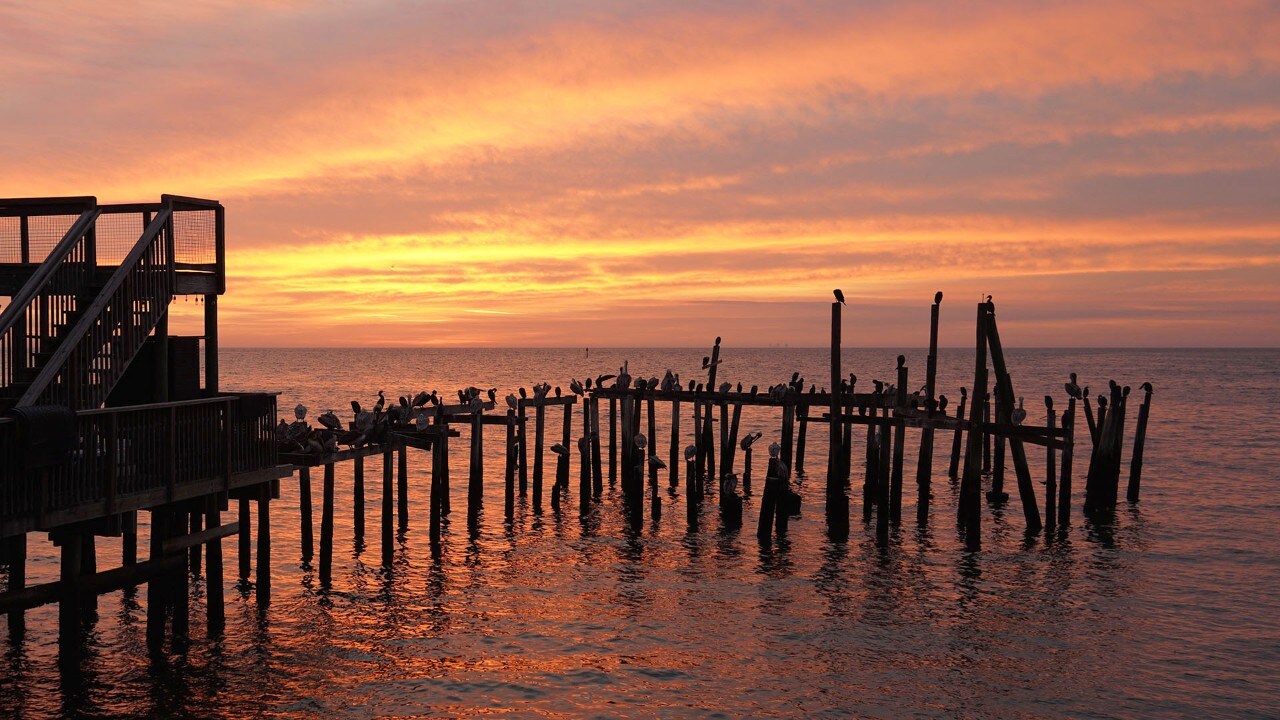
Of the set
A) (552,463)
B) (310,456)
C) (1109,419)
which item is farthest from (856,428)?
(310,456)

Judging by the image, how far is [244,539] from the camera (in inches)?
783

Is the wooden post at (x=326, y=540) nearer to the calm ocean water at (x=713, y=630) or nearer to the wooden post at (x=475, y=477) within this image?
the calm ocean water at (x=713, y=630)

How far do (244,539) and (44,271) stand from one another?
6.60 metres

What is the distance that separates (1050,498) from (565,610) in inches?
552

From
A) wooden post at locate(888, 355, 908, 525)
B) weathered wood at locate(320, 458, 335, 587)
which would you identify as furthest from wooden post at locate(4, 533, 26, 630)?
wooden post at locate(888, 355, 908, 525)

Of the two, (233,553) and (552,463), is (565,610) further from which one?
(552,463)

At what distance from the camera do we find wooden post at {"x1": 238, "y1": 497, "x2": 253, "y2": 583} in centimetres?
1875

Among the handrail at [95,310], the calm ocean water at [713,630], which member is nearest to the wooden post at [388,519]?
the calm ocean water at [713,630]

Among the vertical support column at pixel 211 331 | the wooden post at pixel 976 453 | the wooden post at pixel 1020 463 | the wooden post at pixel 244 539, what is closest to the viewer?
the vertical support column at pixel 211 331

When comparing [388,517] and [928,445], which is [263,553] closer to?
[388,517]

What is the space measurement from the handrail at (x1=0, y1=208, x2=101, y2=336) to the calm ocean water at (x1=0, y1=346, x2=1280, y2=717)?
17.6 feet

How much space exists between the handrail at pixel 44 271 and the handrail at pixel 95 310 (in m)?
0.73

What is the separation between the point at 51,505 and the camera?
13.2 metres

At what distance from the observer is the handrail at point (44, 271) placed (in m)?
14.7
